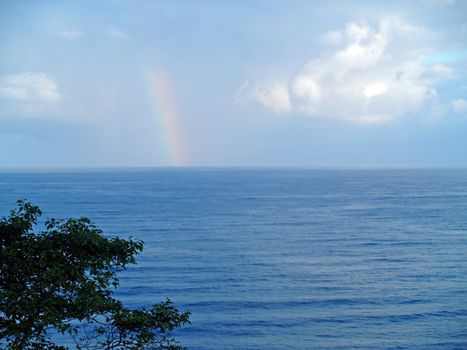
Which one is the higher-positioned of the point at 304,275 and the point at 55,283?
the point at 55,283

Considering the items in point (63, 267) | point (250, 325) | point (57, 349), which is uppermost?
point (63, 267)

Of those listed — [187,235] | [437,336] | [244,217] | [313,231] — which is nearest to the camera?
[437,336]

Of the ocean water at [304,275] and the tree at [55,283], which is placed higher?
the tree at [55,283]

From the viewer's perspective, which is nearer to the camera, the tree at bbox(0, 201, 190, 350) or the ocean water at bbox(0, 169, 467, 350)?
the tree at bbox(0, 201, 190, 350)

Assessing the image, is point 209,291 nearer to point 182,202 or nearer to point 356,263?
point 356,263

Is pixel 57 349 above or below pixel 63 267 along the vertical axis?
below

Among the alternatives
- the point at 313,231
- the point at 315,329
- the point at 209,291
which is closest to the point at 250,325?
the point at 315,329

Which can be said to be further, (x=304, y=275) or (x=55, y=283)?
(x=304, y=275)

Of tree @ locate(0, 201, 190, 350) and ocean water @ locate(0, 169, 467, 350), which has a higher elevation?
tree @ locate(0, 201, 190, 350)

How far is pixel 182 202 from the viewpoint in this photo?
12300cm

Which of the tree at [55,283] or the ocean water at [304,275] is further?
the ocean water at [304,275]

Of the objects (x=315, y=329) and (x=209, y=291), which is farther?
(x=209, y=291)

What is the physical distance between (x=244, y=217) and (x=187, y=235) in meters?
23.9

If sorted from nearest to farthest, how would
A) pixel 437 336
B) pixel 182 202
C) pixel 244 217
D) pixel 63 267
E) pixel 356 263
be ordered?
pixel 63 267 < pixel 437 336 < pixel 356 263 < pixel 244 217 < pixel 182 202
